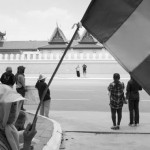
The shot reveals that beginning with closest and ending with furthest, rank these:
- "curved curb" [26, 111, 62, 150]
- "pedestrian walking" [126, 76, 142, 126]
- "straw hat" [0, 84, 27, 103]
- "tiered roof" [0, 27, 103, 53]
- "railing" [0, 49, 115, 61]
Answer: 1. "straw hat" [0, 84, 27, 103]
2. "curved curb" [26, 111, 62, 150]
3. "pedestrian walking" [126, 76, 142, 126]
4. "railing" [0, 49, 115, 61]
5. "tiered roof" [0, 27, 103, 53]

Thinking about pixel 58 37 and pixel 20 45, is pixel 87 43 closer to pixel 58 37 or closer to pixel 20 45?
pixel 58 37

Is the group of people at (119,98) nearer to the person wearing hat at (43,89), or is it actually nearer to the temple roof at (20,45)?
the person wearing hat at (43,89)

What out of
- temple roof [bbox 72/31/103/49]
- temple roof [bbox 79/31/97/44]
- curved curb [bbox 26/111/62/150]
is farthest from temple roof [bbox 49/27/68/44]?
curved curb [bbox 26/111/62/150]

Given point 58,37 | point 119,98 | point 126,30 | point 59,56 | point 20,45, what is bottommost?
point 119,98

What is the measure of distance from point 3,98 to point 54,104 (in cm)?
1067

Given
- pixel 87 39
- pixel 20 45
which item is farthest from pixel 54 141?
pixel 20 45

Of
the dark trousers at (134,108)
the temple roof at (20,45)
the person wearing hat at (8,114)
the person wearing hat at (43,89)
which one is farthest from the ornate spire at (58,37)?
the person wearing hat at (8,114)

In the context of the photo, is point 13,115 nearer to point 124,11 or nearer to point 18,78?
point 124,11

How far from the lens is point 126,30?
133 inches

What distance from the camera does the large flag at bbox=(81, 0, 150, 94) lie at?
3202 millimetres

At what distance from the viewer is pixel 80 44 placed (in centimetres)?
5569

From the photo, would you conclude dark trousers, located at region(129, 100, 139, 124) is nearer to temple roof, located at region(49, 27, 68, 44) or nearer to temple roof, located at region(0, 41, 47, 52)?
temple roof, located at region(49, 27, 68, 44)

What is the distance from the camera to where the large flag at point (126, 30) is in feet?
10.5

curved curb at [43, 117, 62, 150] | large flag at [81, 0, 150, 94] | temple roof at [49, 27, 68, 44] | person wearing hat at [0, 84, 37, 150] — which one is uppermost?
temple roof at [49, 27, 68, 44]
